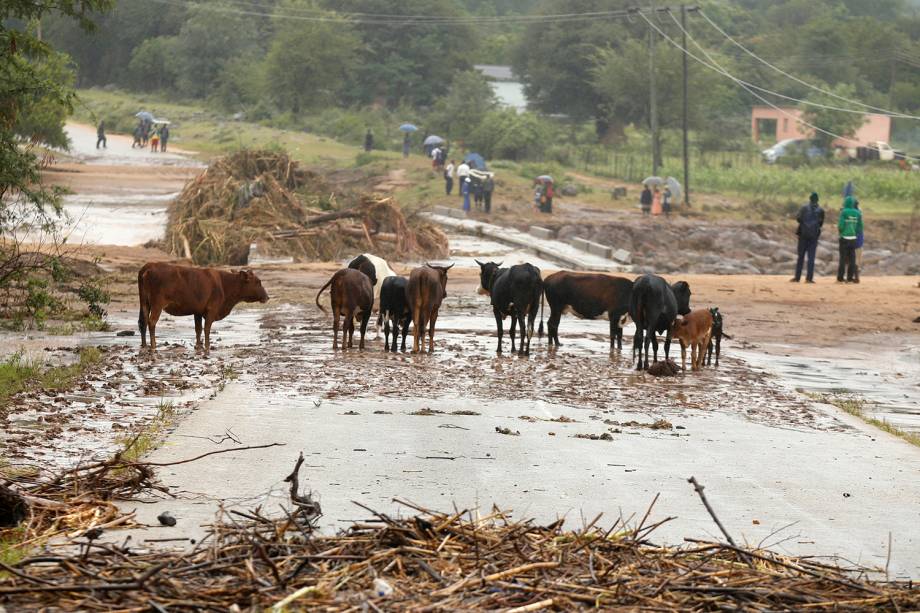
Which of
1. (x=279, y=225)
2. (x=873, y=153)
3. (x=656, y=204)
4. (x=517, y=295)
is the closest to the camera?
(x=517, y=295)

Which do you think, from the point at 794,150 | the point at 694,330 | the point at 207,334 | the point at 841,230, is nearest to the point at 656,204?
the point at 841,230

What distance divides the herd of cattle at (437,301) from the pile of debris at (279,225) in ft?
47.1

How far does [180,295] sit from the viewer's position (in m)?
18.1

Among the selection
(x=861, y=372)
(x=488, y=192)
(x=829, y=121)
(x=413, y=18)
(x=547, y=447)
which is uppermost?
(x=413, y=18)

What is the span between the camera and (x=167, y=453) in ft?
36.8

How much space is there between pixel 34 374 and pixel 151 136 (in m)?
63.8

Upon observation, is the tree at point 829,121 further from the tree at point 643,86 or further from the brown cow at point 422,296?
the brown cow at point 422,296

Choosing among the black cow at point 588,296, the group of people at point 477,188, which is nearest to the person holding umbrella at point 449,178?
the group of people at point 477,188

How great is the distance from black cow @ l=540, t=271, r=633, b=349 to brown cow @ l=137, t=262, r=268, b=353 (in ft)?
15.7

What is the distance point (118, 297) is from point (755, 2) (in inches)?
5381

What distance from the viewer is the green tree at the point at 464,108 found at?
78.5 metres

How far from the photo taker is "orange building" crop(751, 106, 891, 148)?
91.8 m

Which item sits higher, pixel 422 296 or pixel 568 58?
pixel 568 58

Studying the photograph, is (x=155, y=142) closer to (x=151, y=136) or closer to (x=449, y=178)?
(x=151, y=136)
